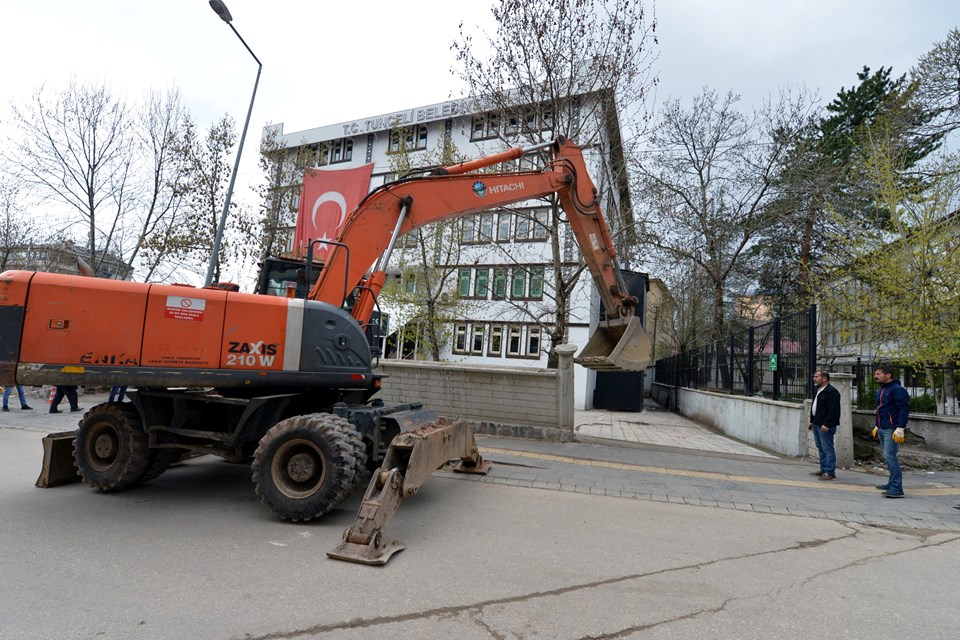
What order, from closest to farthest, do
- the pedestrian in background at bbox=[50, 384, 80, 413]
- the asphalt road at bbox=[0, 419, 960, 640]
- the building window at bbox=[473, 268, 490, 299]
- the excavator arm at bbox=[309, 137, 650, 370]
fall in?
the asphalt road at bbox=[0, 419, 960, 640]
the excavator arm at bbox=[309, 137, 650, 370]
the pedestrian in background at bbox=[50, 384, 80, 413]
the building window at bbox=[473, 268, 490, 299]

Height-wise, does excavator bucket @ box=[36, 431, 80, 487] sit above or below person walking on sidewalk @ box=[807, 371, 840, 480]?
below

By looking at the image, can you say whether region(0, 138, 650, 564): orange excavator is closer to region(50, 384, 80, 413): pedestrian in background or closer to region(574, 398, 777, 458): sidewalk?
region(574, 398, 777, 458): sidewalk

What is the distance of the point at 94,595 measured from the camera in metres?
3.34

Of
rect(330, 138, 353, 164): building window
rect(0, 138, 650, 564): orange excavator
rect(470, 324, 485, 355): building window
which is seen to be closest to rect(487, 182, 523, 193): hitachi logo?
rect(0, 138, 650, 564): orange excavator

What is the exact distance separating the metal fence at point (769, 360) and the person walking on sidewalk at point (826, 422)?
5.54 ft

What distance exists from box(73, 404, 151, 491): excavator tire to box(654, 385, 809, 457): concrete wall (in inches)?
429

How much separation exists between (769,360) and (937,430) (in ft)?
14.7

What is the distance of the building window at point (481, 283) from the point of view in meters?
25.1

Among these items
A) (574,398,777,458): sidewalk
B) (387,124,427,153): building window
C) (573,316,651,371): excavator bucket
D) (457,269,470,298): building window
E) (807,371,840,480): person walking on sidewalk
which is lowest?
(574,398,777,458): sidewalk

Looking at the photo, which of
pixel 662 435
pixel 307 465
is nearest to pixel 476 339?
pixel 662 435

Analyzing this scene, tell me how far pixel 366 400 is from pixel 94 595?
11.1ft

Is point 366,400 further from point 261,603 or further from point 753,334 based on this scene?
point 753,334

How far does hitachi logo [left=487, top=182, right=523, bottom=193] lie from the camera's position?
750 cm

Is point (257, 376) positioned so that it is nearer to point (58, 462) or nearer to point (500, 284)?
point (58, 462)
